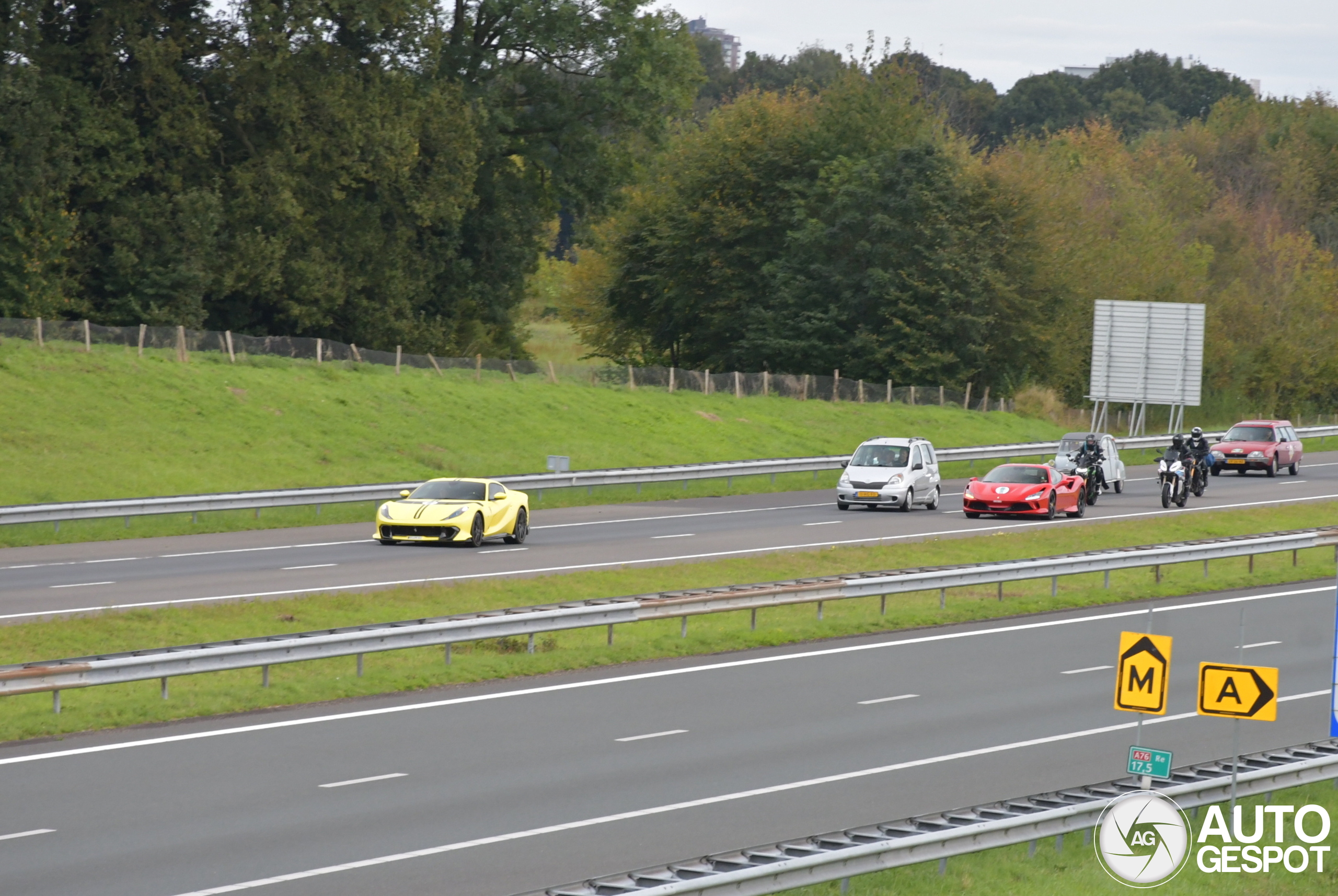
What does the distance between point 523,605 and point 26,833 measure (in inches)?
478

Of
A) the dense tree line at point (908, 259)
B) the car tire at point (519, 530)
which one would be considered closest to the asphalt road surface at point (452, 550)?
the car tire at point (519, 530)

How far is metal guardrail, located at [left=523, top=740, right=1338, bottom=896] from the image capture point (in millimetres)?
9461

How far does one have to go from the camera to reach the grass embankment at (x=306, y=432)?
114 ft

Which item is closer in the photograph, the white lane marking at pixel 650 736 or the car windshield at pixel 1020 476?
the white lane marking at pixel 650 736

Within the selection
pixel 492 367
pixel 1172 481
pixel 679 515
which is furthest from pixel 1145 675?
pixel 492 367

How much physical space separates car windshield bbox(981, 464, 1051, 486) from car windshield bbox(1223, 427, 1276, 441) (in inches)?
617

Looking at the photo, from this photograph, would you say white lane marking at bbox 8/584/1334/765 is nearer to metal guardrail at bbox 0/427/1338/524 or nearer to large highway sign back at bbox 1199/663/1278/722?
large highway sign back at bbox 1199/663/1278/722

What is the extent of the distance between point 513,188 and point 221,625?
4623cm

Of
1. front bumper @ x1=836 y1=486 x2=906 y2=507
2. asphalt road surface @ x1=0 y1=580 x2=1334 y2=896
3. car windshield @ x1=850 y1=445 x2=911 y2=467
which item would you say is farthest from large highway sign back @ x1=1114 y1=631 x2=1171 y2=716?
car windshield @ x1=850 y1=445 x2=911 y2=467

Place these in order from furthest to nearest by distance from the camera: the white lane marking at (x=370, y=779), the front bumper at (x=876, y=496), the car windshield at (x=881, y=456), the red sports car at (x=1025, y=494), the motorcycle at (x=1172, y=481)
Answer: the motorcycle at (x=1172, y=481) < the car windshield at (x=881, y=456) < the front bumper at (x=876, y=496) < the red sports car at (x=1025, y=494) < the white lane marking at (x=370, y=779)

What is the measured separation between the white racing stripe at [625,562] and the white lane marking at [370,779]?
27.6 ft

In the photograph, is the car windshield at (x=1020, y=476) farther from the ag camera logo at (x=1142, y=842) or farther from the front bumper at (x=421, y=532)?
the ag camera logo at (x=1142, y=842)

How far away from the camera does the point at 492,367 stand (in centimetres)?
5297

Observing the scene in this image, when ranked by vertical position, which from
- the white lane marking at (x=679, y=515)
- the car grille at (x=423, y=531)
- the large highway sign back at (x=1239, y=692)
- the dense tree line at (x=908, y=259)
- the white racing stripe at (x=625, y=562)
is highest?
the dense tree line at (x=908, y=259)
